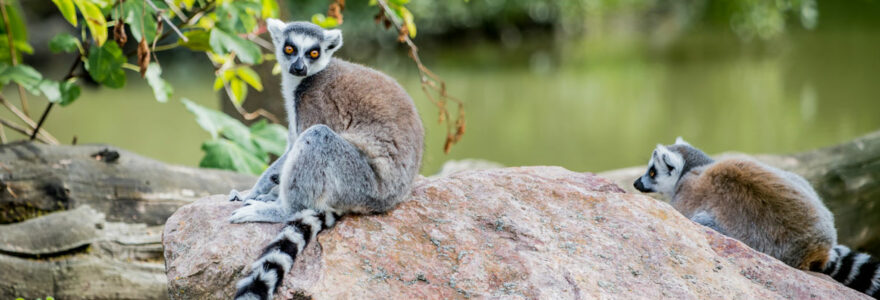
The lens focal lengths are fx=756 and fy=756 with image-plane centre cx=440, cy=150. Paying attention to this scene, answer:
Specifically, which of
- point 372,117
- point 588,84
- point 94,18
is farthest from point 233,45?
point 588,84

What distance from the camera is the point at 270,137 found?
5.29 m

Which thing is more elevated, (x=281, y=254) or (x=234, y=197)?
(x=281, y=254)

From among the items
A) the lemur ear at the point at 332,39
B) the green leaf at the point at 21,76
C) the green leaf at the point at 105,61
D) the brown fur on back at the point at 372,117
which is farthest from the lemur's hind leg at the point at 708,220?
the green leaf at the point at 21,76

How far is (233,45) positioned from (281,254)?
2146mm

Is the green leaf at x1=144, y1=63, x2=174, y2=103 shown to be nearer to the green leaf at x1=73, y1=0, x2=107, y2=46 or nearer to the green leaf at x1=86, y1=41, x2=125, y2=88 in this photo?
the green leaf at x1=86, y1=41, x2=125, y2=88

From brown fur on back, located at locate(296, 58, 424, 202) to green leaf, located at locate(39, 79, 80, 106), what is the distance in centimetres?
210

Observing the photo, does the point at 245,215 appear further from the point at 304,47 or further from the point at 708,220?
the point at 708,220

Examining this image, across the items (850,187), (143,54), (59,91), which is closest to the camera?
(143,54)

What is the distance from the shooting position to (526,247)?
125 inches

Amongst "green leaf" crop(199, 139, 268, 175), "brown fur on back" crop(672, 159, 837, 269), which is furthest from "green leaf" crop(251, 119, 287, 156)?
"brown fur on back" crop(672, 159, 837, 269)

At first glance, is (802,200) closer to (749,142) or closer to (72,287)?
(72,287)

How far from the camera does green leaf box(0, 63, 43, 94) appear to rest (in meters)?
4.68

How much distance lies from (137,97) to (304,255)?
14115mm

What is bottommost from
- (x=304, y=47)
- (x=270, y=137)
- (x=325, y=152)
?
(x=270, y=137)
